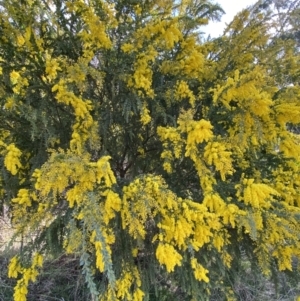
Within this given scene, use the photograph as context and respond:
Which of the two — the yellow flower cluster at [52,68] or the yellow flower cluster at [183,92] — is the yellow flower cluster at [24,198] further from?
the yellow flower cluster at [183,92]

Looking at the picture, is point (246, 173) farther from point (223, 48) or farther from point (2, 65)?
point (2, 65)

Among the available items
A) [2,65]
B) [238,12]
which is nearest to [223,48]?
[238,12]

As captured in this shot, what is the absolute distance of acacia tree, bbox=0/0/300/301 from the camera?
2057 mm

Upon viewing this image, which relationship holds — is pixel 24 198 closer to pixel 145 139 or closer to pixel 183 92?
pixel 145 139

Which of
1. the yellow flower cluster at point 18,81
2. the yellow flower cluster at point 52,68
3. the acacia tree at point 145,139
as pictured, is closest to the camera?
the acacia tree at point 145,139

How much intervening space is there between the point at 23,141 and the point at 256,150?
1.73m

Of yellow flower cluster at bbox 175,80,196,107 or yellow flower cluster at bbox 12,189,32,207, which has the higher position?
yellow flower cluster at bbox 175,80,196,107

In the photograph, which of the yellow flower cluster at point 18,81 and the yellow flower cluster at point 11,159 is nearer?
the yellow flower cluster at point 11,159

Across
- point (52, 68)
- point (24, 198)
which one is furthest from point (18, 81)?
point (24, 198)

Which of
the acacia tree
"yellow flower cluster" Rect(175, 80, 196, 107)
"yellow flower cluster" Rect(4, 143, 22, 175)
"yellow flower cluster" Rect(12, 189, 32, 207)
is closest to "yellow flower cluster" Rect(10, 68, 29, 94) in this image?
the acacia tree

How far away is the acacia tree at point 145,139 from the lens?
206cm

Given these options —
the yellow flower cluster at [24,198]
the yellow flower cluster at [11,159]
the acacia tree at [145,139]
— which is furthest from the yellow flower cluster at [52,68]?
the yellow flower cluster at [24,198]

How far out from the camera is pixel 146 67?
242 centimetres

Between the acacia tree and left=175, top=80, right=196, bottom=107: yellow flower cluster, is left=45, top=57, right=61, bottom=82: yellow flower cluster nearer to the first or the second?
the acacia tree
